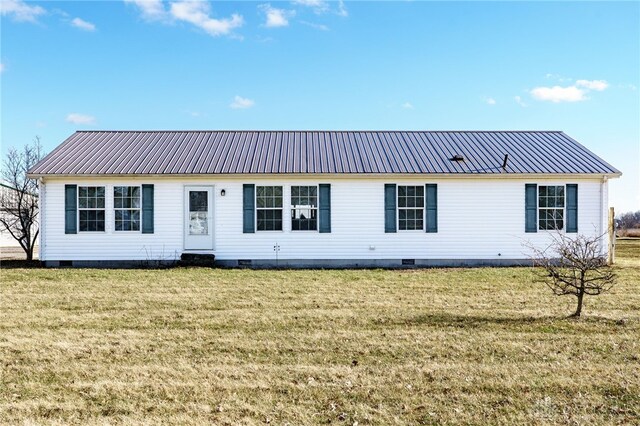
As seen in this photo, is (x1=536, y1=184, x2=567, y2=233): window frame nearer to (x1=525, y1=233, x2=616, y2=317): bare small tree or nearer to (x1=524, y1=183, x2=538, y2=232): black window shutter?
(x1=524, y1=183, x2=538, y2=232): black window shutter

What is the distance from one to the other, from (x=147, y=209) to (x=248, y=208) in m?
3.16

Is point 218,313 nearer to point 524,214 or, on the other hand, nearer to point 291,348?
point 291,348

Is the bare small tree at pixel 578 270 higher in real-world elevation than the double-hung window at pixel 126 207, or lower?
lower

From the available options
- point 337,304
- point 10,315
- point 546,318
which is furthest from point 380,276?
point 10,315

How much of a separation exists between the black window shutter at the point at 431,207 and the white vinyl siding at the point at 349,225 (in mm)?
134

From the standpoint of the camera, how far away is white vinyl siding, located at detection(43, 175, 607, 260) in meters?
15.1

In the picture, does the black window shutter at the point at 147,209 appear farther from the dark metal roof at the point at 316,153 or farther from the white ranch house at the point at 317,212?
the dark metal roof at the point at 316,153

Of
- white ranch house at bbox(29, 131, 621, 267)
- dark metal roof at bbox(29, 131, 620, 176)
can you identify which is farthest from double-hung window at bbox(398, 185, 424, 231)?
dark metal roof at bbox(29, 131, 620, 176)

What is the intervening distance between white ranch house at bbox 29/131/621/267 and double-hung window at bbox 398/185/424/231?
0.10 ft

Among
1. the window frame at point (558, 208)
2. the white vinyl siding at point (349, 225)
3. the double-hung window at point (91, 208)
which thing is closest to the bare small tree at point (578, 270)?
the window frame at point (558, 208)

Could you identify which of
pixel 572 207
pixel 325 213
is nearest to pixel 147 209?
pixel 325 213

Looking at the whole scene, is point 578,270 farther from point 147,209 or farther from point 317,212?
point 147,209

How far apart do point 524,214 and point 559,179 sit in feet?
5.09

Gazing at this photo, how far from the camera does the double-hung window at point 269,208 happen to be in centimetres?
1526
